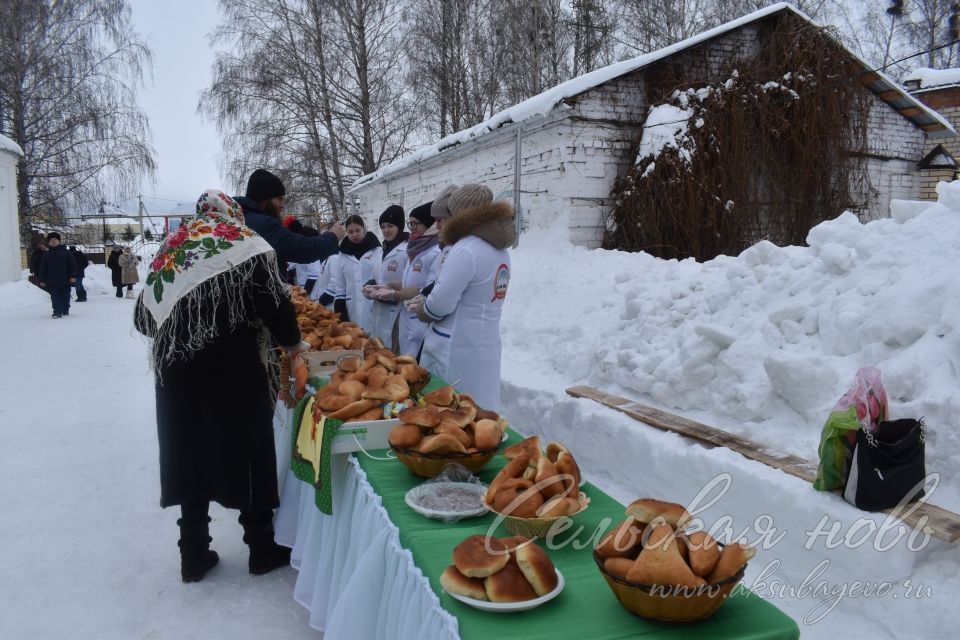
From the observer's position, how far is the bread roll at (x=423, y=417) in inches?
88.4

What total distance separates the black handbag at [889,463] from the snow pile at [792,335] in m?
0.44

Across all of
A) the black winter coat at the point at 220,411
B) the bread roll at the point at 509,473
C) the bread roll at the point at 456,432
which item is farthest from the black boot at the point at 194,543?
the bread roll at the point at 509,473

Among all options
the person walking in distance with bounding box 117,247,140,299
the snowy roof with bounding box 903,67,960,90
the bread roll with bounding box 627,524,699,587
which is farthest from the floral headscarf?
the person walking in distance with bounding box 117,247,140,299

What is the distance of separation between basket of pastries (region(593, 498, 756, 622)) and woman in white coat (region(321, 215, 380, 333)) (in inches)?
208

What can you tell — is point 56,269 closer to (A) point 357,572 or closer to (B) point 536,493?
(A) point 357,572

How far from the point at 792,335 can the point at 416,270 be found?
2.73 metres

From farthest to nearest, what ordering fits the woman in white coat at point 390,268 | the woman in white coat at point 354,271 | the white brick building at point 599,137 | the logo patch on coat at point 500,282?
the white brick building at point 599,137 → the woman in white coat at point 354,271 → the woman in white coat at point 390,268 → the logo patch on coat at point 500,282

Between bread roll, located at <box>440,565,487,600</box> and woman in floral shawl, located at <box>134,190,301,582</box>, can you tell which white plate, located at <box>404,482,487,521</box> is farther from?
Answer: woman in floral shawl, located at <box>134,190,301,582</box>

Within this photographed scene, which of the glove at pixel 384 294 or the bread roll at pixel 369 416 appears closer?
the bread roll at pixel 369 416

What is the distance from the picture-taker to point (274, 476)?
10.4 feet

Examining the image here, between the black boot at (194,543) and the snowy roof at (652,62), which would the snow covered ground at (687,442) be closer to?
the black boot at (194,543)

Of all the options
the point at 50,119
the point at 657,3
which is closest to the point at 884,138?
the point at 657,3

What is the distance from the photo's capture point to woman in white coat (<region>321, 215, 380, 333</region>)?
271 inches

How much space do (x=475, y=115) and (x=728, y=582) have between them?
67.6 ft
